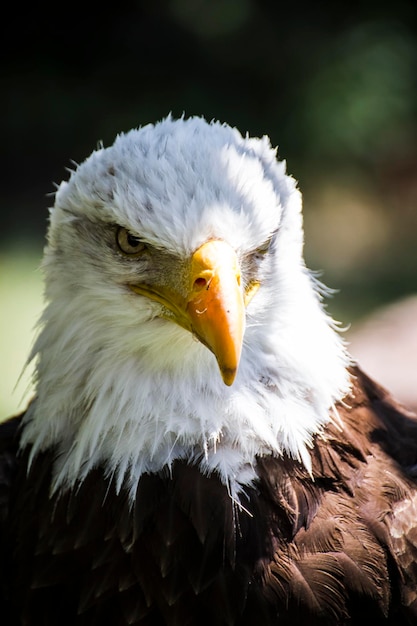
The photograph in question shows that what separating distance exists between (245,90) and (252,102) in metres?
0.17

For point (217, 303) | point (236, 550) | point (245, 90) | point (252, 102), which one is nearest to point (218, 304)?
point (217, 303)

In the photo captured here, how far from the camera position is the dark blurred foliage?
700 cm

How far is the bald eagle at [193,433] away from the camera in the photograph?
209 centimetres

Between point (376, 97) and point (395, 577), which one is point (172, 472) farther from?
point (376, 97)

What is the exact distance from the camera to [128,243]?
2162 millimetres

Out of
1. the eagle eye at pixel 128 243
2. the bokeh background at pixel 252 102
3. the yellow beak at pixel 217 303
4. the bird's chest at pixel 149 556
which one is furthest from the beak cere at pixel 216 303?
the bokeh background at pixel 252 102

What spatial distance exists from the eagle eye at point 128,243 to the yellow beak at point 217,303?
14 centimetres

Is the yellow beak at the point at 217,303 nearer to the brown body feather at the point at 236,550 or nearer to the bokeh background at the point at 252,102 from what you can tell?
the brown body feather at the point at 236,550

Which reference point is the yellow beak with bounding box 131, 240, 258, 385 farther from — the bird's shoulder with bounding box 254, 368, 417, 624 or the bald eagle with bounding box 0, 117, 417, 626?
the bird's shoulder with bounding box 254, 368, 417, 624

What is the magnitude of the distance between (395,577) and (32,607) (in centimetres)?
87

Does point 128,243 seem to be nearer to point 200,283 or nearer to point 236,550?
point 200,283

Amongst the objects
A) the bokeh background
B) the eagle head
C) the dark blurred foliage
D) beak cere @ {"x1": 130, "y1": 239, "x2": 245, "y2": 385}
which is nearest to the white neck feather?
the eagle head

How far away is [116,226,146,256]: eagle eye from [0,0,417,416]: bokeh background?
11.5 feet

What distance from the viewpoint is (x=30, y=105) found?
8047mm
